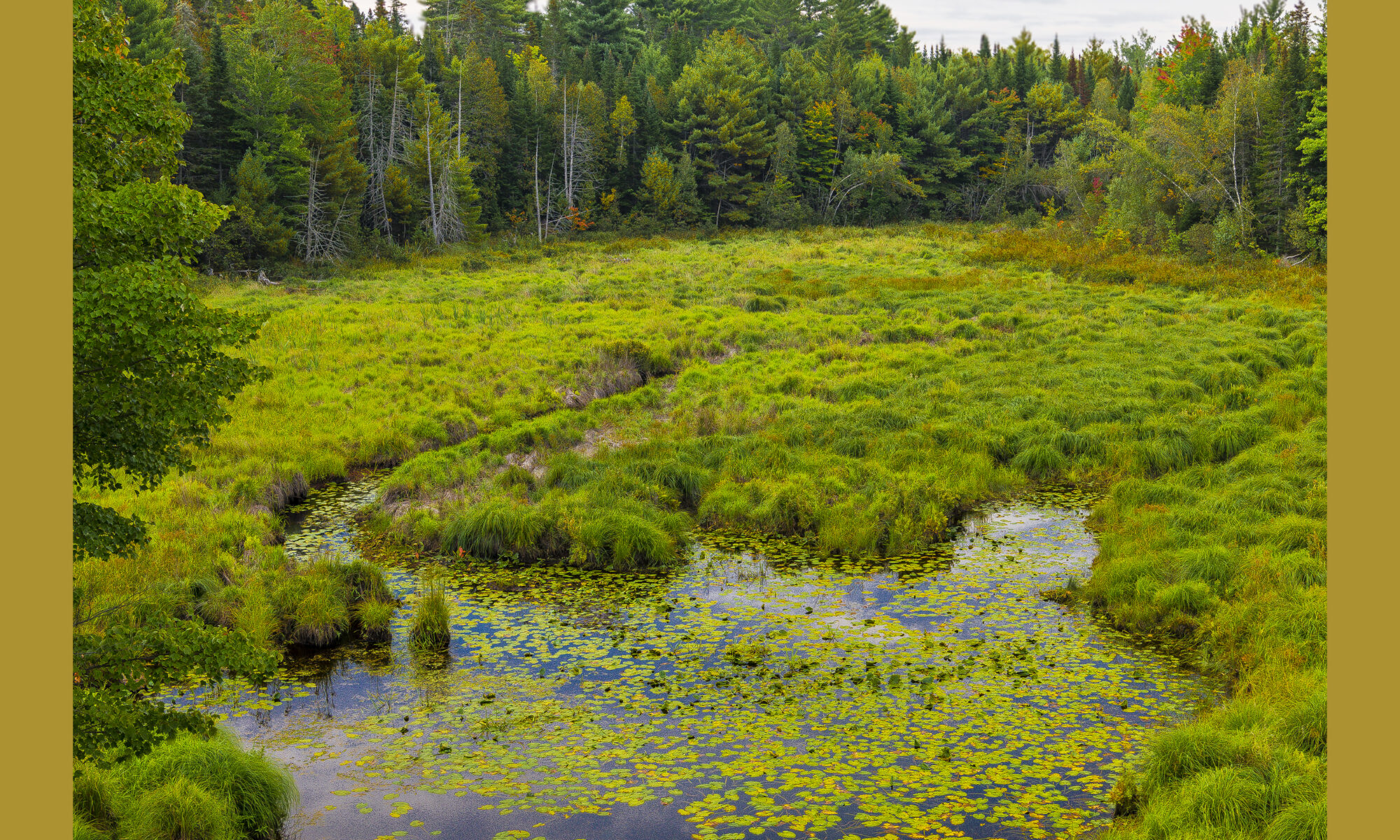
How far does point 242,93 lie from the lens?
51750 millimetres

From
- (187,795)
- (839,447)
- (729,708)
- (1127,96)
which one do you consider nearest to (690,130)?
(1127,96)

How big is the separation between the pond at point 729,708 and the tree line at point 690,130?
3232cm

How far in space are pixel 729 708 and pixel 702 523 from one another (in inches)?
287

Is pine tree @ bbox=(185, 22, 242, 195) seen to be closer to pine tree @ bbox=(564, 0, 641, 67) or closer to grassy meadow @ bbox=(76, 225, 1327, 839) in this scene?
grassy meadow @ bbox=(76, 225, 1327, 839)

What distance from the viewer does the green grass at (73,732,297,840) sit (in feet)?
28.7

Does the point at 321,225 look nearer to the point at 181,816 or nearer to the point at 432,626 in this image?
the point at 432,626

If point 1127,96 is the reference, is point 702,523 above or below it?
below

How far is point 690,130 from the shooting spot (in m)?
77.8

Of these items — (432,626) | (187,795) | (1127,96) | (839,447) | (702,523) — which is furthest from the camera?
(1127,96)

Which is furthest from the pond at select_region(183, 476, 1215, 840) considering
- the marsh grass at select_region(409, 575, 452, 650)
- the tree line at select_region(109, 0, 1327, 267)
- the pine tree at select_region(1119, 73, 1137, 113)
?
the pine tree at select_region(1119, 73, 1137, 113)

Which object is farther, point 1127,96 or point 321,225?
point 1127,96

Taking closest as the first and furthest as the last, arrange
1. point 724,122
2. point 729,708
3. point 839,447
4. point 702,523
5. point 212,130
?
point 729,708
point 702,523
point 839,447
point 212,130
point 724,122

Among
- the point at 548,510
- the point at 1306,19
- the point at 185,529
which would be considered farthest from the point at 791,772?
the point at 1306,19

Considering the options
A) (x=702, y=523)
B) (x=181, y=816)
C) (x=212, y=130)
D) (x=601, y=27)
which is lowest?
(x=181, y=816)
